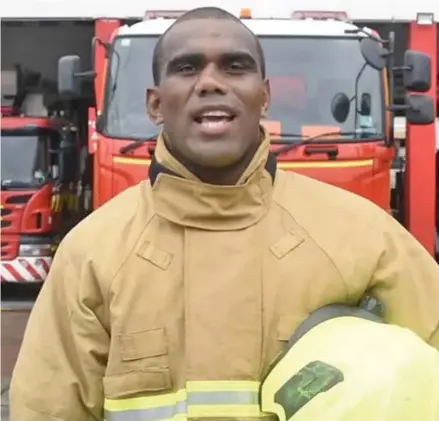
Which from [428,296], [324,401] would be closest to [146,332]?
[324,401]

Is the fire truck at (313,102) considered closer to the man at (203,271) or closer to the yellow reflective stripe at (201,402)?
Result: the man at (203,271)

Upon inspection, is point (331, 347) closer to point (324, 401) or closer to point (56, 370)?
point (324, 401)

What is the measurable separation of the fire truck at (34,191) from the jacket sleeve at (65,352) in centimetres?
789

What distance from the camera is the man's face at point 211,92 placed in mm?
1918

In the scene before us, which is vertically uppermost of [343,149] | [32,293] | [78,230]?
[78,230]

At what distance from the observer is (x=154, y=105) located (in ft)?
6.98

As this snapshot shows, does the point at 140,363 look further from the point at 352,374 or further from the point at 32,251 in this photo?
the point at 32,251

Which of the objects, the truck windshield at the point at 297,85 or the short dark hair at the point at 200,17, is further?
the truck windshield at the point at 297,85

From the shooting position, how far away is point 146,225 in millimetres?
1950

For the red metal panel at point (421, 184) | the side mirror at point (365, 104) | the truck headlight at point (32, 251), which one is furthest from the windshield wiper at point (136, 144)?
the truck headlight at point (32, 251)

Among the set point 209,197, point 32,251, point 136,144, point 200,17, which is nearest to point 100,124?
point 136,144

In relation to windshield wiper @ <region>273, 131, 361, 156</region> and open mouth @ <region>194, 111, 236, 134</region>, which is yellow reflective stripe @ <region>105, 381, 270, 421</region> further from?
windshield wiper @ <region>273, 131, 361, 156</region>

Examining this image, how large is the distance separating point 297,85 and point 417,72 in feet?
3.10

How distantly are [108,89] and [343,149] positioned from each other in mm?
1791
